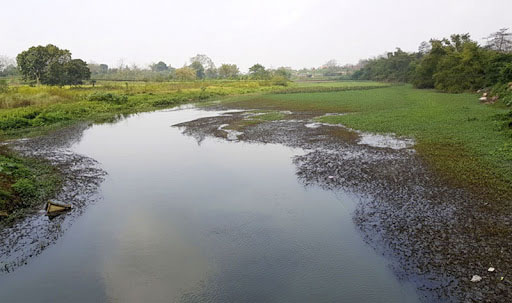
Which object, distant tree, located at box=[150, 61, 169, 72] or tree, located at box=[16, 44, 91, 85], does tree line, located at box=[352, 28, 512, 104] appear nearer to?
tree, located at box=[16, 44, 91, 85]

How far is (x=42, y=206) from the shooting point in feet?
31.1

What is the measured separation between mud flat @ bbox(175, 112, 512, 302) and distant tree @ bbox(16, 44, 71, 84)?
43193mm

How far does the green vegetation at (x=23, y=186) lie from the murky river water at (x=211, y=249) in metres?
1.63

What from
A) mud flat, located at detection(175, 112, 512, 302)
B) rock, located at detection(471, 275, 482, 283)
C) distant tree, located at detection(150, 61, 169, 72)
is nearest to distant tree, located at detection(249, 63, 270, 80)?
distant tree, located at detection(150, 61, 169, 72)

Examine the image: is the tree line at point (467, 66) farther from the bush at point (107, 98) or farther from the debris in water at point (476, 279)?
the bush at point (107, 98)

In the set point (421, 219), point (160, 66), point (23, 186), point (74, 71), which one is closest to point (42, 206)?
point (23, 186)

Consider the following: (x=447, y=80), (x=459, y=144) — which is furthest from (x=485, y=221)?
(x=447, y=80)

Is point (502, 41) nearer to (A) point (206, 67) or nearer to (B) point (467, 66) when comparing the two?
(B) point (467, 66)

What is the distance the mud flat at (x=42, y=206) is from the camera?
24.4 ft

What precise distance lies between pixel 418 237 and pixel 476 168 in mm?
5557

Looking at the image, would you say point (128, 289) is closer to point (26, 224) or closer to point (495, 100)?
point (26, 224)

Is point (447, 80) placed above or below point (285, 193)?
above

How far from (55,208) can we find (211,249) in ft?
16.1

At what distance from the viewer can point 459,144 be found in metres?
14.3
